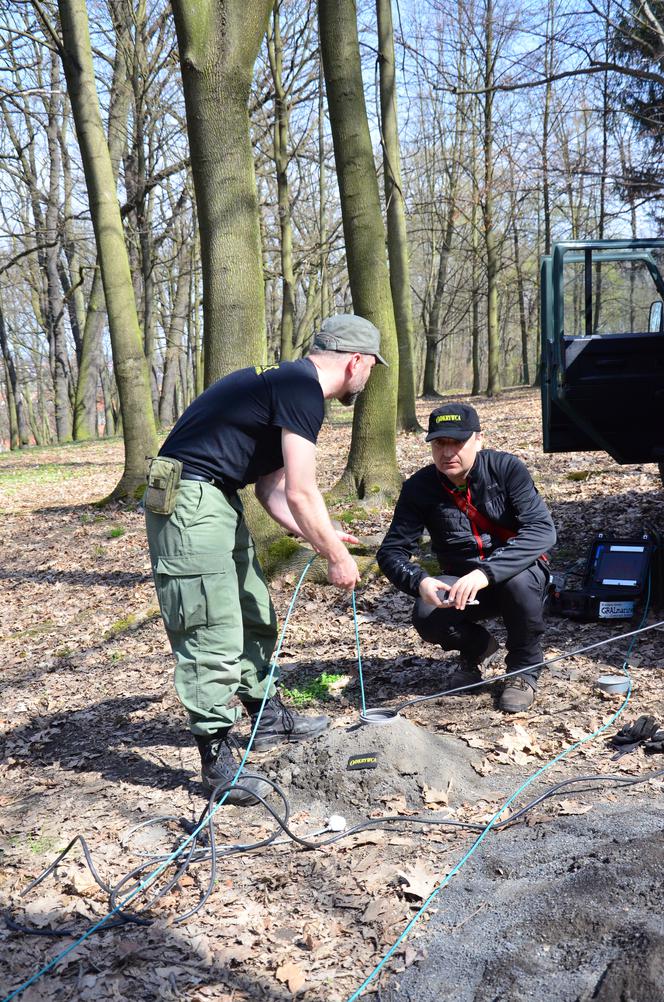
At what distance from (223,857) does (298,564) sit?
339 cm

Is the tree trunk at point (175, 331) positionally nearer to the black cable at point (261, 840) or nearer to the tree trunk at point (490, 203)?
the tree trunk at point (490, 203)

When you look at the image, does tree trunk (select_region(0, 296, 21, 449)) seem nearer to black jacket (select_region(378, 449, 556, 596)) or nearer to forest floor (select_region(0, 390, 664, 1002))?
forest floor (select_region(0, 390, 664, 1002))

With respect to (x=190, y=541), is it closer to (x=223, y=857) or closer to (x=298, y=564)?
(x=223, y=857)

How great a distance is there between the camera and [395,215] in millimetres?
13516

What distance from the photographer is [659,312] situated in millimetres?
6242

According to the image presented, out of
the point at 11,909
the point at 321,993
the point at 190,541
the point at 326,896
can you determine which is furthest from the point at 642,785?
the point at 11,909

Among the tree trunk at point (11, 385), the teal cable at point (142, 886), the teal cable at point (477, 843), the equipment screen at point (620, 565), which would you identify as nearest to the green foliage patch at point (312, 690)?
the teal cable at point (142, 886)

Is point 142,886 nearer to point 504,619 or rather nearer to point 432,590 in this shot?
point 432,590

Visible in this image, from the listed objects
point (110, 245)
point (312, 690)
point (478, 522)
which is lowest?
point (312, 690)

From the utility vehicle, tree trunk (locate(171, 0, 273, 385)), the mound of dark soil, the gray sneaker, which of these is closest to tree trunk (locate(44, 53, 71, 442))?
tree trunk (locate(171, 0, 273, 385))

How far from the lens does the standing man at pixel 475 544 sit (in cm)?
407

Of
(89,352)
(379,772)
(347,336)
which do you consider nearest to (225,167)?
(347,336)

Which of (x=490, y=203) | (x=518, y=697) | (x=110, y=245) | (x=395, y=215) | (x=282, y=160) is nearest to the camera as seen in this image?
(x=518, y=697)

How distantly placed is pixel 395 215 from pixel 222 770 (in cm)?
1166
